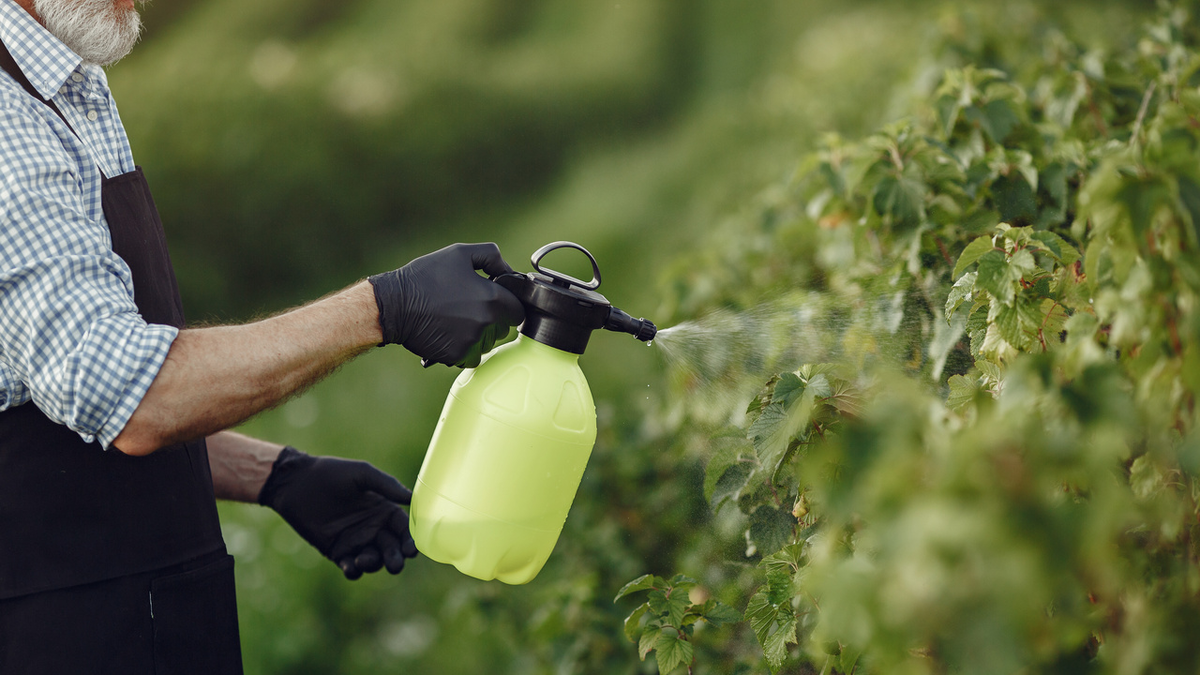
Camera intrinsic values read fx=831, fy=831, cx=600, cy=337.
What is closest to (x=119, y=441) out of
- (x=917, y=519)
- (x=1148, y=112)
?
(x=917, y=519)

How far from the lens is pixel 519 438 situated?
1.59 m

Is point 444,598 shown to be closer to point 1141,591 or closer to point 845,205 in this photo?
point 845,205

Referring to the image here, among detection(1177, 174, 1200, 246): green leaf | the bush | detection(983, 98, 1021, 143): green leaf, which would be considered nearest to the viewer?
the bush

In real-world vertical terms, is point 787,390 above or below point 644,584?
above

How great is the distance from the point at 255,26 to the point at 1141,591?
26.7ft

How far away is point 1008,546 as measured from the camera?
0.63 metres

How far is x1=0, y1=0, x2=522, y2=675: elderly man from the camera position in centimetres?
128

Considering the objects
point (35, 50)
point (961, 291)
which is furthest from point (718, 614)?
point (35, 50)

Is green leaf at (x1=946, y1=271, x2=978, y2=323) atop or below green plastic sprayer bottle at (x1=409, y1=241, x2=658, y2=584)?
atop

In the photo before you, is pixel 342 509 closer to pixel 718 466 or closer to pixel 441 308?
pixel 441 308

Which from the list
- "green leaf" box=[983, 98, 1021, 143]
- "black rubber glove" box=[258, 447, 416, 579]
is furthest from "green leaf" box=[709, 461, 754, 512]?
"green leaf" box=[983, 98, 1021, 143]

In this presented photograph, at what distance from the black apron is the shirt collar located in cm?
4

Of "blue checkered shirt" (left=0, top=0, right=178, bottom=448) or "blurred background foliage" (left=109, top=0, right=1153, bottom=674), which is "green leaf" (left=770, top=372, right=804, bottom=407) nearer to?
"blue checkered shirt" (left=0, top=0, right=178, bottom=448)

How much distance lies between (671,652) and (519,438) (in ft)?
1.59
